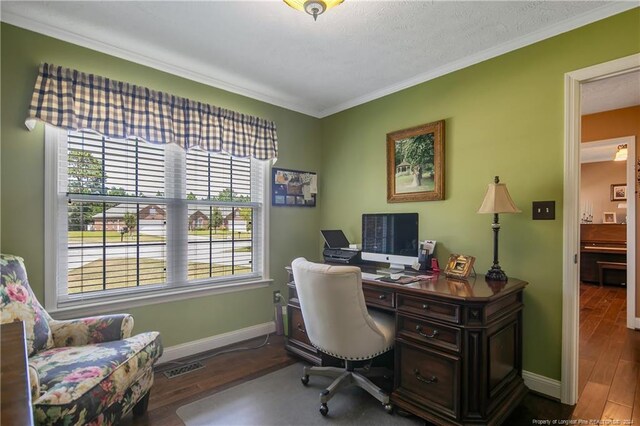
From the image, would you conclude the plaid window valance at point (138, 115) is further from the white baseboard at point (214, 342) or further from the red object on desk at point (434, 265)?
the red object on desk at point (434, 265)

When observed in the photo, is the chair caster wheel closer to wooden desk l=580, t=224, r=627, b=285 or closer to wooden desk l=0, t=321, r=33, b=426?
wooden desk l=0, t=321, r=33, b=426

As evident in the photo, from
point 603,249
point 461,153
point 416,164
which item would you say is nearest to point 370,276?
point 416,164

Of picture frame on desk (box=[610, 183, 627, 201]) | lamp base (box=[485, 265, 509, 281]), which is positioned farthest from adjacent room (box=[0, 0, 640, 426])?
picture frame on desk (box=[610, 183, 627, 201])

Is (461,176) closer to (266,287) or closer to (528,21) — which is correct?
(528,21)

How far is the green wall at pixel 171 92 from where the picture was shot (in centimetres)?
201

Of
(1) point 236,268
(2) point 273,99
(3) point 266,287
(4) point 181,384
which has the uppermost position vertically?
(2) point 273,99

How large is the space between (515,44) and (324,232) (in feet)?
7.05

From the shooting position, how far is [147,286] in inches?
102

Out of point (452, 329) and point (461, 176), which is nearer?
point (452, 329)

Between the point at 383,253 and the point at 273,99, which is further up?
the point at 273,99

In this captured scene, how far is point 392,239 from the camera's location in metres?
2.67

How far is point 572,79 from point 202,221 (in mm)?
3007

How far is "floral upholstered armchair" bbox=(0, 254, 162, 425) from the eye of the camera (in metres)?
1.34

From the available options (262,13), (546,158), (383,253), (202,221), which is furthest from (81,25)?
(546,158)
